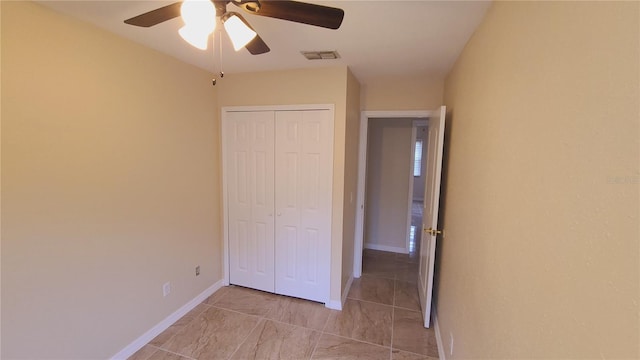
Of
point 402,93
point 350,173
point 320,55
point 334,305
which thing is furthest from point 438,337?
point 320,55

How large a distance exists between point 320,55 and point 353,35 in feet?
1.49

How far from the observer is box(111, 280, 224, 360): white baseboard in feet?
6.80

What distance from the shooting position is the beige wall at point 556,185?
0.54 m

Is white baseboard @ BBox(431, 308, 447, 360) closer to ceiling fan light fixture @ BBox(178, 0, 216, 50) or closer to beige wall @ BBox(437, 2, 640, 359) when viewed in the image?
beige wall @ BBox(437, 2, 640, 359)

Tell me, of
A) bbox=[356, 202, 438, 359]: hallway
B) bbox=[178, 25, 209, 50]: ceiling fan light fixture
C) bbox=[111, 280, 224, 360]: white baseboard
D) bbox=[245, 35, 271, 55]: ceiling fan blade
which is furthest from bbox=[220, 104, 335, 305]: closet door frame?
bbox=[178, 25, 209, 50]: ceiling fan light fixture

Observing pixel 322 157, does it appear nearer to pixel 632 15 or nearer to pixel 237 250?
pixel 237 250

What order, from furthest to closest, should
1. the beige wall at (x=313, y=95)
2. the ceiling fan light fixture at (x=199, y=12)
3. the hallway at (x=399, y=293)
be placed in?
the beige wall at (x=313, y=95), the hallway at (x=399, y=293), the ceiling fan light fixture at (x=199, y=12)

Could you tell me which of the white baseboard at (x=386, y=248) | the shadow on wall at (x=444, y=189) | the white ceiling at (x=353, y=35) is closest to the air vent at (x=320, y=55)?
the white ceiling at (x=353, y=35)

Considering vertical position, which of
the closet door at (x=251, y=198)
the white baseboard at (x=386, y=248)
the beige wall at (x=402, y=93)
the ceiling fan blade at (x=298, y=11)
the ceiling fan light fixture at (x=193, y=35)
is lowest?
the white baseboard at (x=386, y=248)

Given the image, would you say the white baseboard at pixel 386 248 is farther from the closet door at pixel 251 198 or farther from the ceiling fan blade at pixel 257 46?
the ceiling fan blade at pixel 257 46

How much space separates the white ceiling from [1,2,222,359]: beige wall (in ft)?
0.71

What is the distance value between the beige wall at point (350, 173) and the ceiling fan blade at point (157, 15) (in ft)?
5.35

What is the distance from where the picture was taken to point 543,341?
2.64ft

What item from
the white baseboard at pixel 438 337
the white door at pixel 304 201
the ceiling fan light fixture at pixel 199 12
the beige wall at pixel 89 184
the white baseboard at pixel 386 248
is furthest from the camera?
the white baseboard at pixel 386 248
